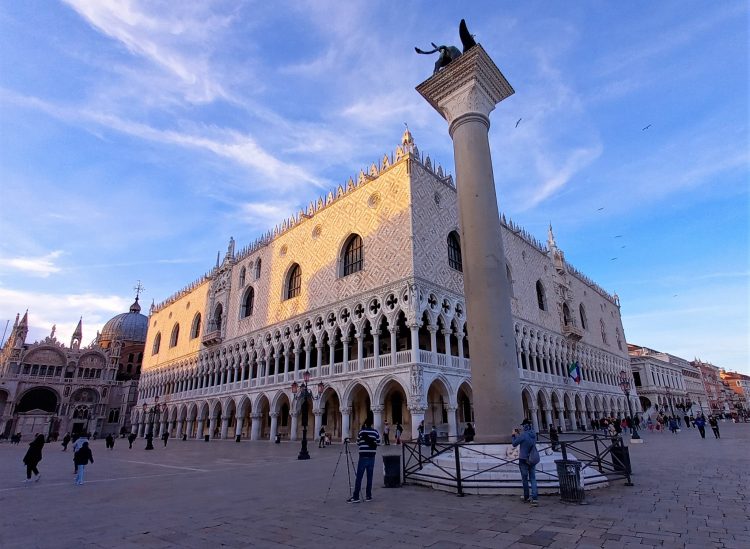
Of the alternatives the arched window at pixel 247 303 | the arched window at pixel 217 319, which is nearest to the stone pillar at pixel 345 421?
the arched window at pixel 247 303

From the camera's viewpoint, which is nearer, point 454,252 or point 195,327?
point 454,252

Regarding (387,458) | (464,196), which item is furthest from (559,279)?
(387,458)

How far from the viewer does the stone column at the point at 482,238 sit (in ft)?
26.1

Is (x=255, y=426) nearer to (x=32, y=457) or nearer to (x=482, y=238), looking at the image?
(x=32, y=457)

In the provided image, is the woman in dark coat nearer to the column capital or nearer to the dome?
the column capital

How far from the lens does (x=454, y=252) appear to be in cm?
2522

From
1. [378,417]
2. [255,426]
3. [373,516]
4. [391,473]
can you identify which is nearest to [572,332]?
[378,417]

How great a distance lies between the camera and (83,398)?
172 ft

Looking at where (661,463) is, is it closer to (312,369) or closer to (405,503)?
(405,503)

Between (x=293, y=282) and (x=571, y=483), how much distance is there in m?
26.0

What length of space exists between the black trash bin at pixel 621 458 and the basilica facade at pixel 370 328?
461 cm

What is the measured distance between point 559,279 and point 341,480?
1321 inches

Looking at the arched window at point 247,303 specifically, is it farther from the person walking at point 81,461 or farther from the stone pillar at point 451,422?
the person walking at point 81,461

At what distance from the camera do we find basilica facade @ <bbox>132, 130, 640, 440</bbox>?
21.6 m
